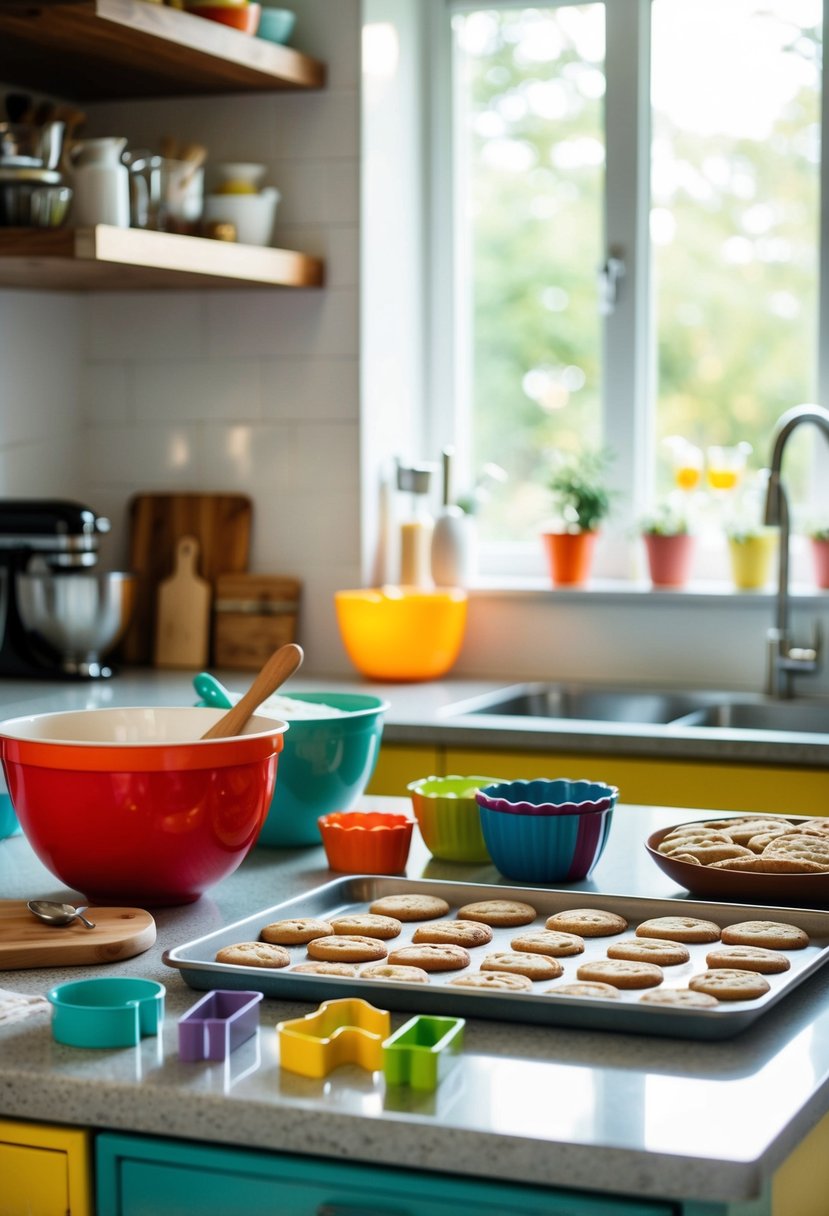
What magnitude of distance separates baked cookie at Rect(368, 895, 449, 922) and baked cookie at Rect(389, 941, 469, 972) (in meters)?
0.13

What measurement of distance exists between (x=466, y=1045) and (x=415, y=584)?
7.00ft

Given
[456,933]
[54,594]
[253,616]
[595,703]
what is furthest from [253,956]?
[253,616]

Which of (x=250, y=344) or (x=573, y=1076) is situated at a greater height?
(x=250, y=344)

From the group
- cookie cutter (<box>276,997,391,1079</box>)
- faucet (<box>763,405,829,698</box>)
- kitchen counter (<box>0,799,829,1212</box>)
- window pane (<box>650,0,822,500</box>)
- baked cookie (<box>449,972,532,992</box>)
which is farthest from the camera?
window pane (<box>650,0,822,500</box>)

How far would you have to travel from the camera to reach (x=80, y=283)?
10.3 feet

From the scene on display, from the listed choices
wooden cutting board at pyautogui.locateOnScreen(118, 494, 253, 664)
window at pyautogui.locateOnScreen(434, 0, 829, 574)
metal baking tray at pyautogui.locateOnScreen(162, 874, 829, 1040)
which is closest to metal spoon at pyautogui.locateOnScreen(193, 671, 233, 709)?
metal baking tray at pyautogui.locateOnScreen(162, 874, 829, 1040)

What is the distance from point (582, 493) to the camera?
3.19 metres

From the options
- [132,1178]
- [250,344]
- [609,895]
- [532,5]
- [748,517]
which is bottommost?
[132,1178]

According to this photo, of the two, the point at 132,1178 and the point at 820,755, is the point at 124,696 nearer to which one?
the point at 820,755

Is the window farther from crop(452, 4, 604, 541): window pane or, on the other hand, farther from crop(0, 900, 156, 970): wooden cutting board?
crop(0, 900, 156, 970): wooden cutting board

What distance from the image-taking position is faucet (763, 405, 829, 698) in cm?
286

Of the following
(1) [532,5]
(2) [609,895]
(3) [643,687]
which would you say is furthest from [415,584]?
(2) [609,895]

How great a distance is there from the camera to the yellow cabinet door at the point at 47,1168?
1.10 m

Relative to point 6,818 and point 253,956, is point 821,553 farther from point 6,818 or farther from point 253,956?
point 253,956
